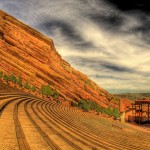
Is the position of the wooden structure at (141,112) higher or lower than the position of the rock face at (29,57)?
lower

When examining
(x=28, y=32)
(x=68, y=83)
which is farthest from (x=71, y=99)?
(x=28, y=32)

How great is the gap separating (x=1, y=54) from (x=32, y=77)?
28.7 ft

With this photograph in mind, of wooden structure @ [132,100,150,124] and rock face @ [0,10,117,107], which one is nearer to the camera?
wooden structure @ [132,100,150,124]

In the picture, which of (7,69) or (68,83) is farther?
(68,83)

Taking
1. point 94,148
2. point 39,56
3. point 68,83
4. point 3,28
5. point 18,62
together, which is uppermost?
point 3,28

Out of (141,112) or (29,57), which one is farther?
(29,57)

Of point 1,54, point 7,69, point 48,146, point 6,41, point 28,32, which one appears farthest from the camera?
point 28,32

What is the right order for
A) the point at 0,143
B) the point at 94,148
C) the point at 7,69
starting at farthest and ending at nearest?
the point at 7,69, the point at 94,148, the point at 0,143

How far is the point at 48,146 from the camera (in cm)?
621

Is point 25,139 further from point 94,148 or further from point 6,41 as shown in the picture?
point 6,41

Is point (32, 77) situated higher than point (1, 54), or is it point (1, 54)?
point (1, 54)

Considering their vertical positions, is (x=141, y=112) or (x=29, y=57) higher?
(x=29, y=57)

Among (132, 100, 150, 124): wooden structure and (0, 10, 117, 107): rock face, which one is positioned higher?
(0, 10, 117, 107): rock face

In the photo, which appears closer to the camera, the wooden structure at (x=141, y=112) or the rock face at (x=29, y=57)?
the wooden structure at (x=141, y=112)
